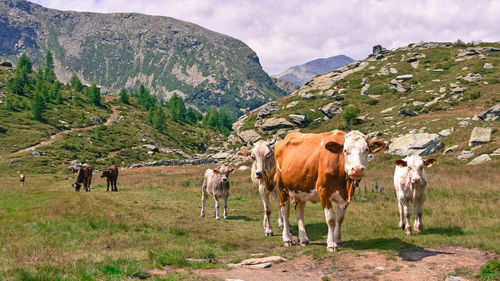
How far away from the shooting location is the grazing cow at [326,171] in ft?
30.8

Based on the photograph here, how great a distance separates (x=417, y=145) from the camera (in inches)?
1532

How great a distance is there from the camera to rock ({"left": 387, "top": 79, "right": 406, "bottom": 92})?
A: 76.4m

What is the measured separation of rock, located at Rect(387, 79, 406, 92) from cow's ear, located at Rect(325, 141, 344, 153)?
7433cm

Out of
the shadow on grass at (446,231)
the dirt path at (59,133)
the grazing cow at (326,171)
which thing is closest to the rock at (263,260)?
the grazing cow at (326,171)

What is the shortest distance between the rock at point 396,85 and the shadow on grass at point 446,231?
231ft

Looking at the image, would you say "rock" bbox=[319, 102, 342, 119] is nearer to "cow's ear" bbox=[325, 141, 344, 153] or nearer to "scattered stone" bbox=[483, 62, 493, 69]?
"scattered stone" bbox=[483, 62, 493, 69]

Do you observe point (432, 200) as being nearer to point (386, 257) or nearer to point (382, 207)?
point (382, 207)

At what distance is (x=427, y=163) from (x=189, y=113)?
167 meters

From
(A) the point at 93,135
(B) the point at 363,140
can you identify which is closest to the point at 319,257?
(B) the point at 363,140

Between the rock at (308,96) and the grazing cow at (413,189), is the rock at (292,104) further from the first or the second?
the grazing cow at (413,189)

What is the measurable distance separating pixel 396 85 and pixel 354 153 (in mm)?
77765

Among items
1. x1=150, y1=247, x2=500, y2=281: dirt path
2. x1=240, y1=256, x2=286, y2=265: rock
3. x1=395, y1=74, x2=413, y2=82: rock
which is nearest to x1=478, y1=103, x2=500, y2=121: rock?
x1=150, y1=247, x2=500, y2=281: dirt path

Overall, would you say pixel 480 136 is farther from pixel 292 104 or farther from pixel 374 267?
pixel 292 104

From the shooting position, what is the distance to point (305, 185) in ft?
35.7
